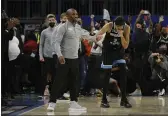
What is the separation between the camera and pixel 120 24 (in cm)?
866

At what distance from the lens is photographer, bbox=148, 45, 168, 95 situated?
1262 cm

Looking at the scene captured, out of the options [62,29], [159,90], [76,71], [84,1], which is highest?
[84,1]

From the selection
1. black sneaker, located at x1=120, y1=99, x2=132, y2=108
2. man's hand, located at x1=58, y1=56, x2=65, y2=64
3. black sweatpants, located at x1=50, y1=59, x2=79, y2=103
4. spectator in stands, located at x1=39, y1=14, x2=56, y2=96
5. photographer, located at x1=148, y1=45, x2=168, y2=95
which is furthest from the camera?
photographer, located at x1=148, y1=45, x2=168, y2=95

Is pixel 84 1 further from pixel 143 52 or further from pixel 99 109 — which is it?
pixel 99 109

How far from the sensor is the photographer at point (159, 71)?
1262 cm

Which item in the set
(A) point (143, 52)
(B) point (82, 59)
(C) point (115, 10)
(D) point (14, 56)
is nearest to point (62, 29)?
(D) point (14, 56)

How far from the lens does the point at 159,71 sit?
41.7ft

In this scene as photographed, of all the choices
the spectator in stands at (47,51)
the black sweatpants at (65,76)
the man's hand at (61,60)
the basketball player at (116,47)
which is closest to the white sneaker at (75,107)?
the black sweatpants at (65,76)

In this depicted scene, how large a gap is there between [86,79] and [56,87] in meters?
4.42

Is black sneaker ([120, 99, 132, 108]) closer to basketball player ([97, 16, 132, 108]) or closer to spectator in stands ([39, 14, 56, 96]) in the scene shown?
basketball player ([97, 16, 132, 108])

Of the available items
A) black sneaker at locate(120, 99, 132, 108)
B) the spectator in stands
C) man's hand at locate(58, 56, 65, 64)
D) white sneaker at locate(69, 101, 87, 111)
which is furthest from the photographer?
man's hand at locate(58, 56, 65, 64)

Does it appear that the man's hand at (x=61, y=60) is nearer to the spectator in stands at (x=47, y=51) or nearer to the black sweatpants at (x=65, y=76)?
the black sweatpants at (x=65, y=76)

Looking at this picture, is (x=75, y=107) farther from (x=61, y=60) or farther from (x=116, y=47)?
(x=116, y=47)

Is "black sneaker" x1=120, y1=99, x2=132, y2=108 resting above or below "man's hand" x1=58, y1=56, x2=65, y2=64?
below
